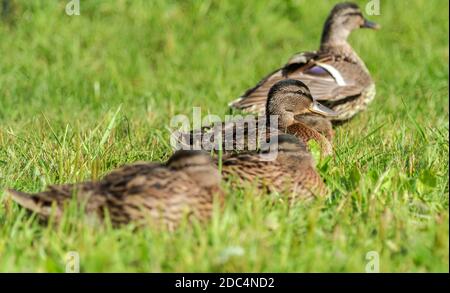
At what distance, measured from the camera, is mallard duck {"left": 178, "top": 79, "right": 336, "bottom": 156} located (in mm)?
5926

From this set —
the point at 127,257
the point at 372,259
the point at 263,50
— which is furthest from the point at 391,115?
the point at 127,257

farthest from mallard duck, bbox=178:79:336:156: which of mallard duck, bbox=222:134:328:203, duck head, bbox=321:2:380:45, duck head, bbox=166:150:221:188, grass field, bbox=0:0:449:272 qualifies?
duck head, bbox=321:2:380:45

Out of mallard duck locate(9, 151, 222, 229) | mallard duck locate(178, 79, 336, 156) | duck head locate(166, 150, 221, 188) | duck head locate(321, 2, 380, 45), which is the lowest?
mallard duck locate(9, 151, 222, 229)

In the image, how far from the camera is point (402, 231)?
13.6ft

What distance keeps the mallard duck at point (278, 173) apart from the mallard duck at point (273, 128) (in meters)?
0.69

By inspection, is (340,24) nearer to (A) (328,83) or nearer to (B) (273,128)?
(A) (328,83)

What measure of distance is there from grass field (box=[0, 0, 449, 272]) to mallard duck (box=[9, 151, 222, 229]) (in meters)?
0.10

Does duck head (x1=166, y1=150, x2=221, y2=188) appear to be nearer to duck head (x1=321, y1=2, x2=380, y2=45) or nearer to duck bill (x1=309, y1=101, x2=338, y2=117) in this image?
duck bill (x1=309, y1=101, x2=338, y2=117)

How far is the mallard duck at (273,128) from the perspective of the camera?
5926mm

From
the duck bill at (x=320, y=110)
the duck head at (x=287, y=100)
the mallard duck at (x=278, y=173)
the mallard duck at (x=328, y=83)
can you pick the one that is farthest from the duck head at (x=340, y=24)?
the mallard duck at (x=278, y=173)

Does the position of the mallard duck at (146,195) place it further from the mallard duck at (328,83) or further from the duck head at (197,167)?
the mallard duck at (328,83)

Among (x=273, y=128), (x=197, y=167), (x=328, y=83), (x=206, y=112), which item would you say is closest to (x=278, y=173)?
(x=197, y=167)
